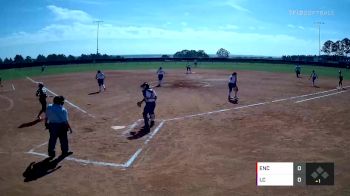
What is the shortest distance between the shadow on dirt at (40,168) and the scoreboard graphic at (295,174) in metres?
5.38

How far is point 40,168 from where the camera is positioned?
8570 mm

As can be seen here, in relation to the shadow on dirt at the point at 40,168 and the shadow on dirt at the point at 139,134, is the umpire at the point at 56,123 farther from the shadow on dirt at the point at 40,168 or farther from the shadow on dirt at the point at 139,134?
the shadow on dirt at the point at 139,134

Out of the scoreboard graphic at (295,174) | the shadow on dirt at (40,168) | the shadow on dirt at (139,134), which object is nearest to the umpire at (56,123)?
the shadow on dirt at (40,168)

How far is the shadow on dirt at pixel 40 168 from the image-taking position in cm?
803

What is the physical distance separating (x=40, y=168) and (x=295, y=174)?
647cm

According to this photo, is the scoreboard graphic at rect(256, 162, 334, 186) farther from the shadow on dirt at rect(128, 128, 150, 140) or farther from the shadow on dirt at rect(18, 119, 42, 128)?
the shadow on dirt at rect(18, 119, 42, 128)

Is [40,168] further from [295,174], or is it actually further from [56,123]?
[295,174]

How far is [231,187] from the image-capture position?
7.34 m

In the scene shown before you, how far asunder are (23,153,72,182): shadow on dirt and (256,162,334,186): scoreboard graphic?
538cm

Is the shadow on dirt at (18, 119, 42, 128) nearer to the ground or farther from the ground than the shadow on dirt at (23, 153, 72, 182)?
farther from the ground

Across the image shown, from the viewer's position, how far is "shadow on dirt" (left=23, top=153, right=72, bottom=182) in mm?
8028

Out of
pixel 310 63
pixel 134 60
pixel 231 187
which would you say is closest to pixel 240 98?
pixel 231 187

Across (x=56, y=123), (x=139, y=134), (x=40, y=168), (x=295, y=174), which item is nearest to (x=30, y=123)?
(x=139, y=134)

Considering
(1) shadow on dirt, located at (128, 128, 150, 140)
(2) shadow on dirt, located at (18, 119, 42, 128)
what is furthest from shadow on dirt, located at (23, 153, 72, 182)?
(2) shadow on dirt, located at (18, 119, 42, 128)
